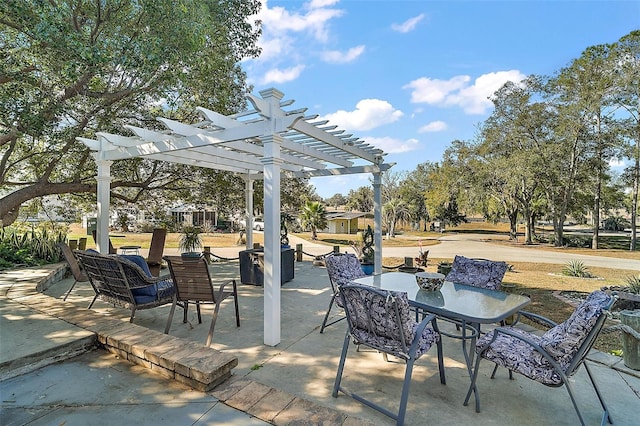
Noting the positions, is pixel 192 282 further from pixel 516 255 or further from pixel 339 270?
pixel 516 255

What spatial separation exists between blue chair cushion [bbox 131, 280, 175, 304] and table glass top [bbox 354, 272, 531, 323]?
237cm

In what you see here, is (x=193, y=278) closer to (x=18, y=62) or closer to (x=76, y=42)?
(x=76, y=42)

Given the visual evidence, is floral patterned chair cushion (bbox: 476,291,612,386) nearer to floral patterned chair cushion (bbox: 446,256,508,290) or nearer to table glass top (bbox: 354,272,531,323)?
table glass top (bbox: 354,272,531,323)

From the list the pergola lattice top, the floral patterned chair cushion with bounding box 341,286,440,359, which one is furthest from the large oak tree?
the floral patterned chair cushion with bounding box 341,286,440,359

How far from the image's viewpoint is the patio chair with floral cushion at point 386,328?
2.13 metres

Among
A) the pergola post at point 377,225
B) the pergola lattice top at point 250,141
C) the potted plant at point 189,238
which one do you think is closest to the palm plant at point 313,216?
the potted plant at point 189,238

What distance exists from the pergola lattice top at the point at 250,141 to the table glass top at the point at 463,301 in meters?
2.09

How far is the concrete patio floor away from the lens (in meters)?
2.19

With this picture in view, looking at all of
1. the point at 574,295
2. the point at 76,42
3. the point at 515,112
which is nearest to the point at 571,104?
the point at 515,112

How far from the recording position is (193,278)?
11.3ft

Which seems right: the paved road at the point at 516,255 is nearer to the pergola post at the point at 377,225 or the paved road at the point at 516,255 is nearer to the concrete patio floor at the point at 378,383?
the pergola post at the point at 377,225

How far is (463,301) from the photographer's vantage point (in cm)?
288

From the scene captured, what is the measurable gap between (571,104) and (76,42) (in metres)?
22.1

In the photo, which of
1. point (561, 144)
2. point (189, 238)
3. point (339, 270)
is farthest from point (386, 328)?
point (561, 144)
